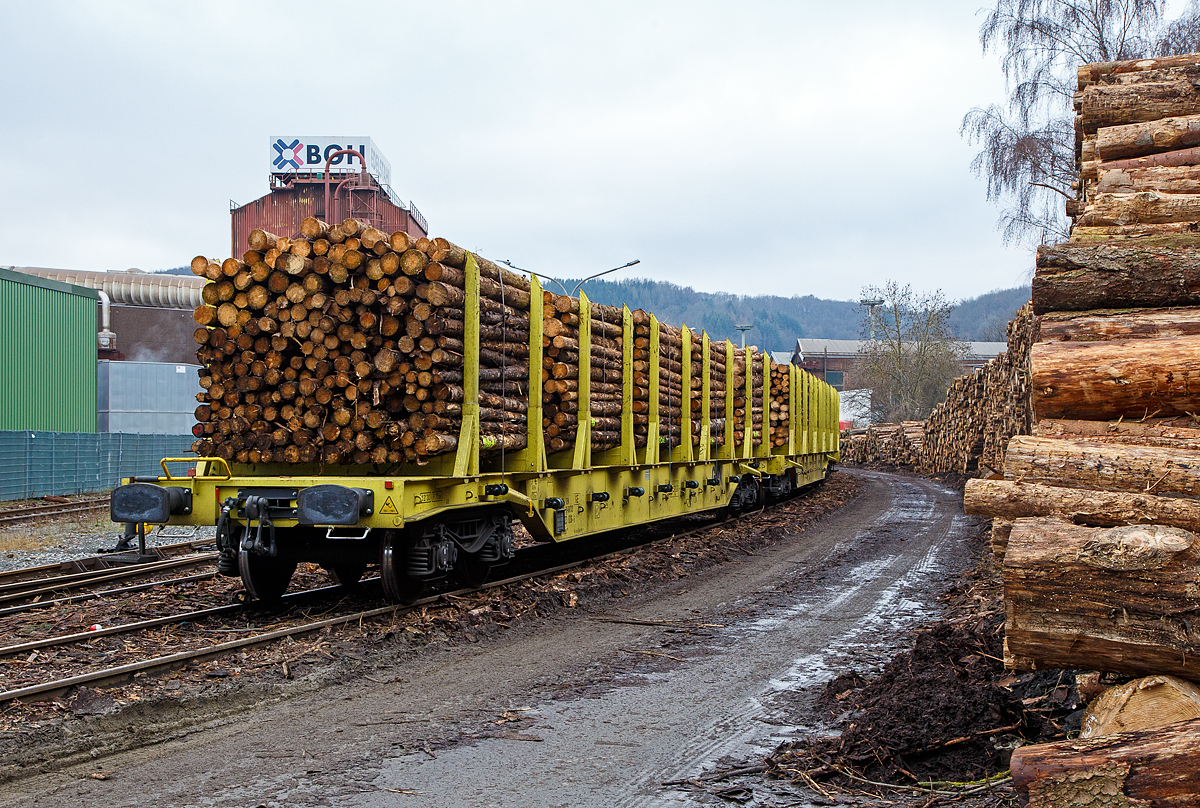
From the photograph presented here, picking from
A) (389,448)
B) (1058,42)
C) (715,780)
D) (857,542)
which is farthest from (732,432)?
(1058,42)

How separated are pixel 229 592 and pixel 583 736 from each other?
513 cm

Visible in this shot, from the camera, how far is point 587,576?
9.01 meters

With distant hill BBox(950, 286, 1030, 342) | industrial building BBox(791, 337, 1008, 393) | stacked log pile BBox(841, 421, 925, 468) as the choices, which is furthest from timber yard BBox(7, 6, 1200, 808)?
distant hill BBox(950, 286, 1030, 342)

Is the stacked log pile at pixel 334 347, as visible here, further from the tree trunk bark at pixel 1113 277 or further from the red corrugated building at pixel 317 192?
the red corrugated building at pixel 317 192

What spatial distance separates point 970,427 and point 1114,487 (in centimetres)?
2409

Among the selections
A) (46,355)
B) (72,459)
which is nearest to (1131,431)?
(72,459)

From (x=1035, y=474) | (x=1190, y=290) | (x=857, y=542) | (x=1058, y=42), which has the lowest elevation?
(x=857, y=542)

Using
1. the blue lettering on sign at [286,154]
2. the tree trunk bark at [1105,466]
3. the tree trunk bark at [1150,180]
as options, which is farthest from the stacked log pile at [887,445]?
the blue lettering on sign at [286,154]

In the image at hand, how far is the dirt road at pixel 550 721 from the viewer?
3916 mm

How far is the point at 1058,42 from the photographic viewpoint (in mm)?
20609

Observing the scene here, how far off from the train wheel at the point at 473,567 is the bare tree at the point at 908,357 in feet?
136

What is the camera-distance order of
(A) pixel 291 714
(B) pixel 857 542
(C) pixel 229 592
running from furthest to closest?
(B) pixel 857 542 < (C) pixel 229 592 < (A) pixel 291 714

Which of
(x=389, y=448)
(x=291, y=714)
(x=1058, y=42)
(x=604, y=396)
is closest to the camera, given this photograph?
(x=291, y=714)

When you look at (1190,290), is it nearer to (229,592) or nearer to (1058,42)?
(229,592)
